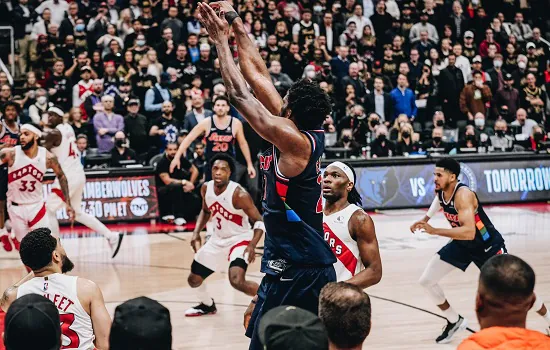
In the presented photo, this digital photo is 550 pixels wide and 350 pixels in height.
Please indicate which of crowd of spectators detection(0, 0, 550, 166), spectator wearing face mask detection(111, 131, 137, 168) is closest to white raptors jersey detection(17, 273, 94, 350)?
crowd of spectators detection(0, 0, 550, 166)

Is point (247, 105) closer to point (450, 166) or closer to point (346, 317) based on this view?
point (346, 317)

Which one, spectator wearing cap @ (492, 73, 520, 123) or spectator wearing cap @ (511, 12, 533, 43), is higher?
spectator wearing cap @ (511, 12, 533, 43)

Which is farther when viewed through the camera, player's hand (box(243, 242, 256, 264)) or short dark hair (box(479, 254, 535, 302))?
player's hand (box(243, 242, 256, 264))

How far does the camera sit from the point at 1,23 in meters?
18.2

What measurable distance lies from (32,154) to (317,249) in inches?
249

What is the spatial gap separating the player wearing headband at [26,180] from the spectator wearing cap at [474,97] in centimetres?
1131

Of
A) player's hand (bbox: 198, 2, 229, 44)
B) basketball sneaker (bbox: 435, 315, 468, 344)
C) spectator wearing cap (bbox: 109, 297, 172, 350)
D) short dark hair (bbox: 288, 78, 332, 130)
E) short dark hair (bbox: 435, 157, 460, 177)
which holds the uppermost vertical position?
player's hand (bbox: 198, 2, 229, 44)

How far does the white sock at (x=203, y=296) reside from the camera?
364 inches

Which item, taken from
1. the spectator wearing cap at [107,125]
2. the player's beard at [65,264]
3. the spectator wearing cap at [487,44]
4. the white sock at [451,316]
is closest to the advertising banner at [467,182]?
the spectator wearing cap at [107,125]

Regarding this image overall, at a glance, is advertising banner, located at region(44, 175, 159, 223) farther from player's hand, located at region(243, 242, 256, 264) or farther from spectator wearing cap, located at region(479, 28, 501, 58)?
spectator wearing cap, located at region(479, 28, 501, 58)

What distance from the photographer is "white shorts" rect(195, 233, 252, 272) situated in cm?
918

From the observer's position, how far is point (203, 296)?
9.27m

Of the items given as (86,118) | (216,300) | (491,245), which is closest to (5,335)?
(491,245)

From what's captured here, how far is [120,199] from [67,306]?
33.2 ft
